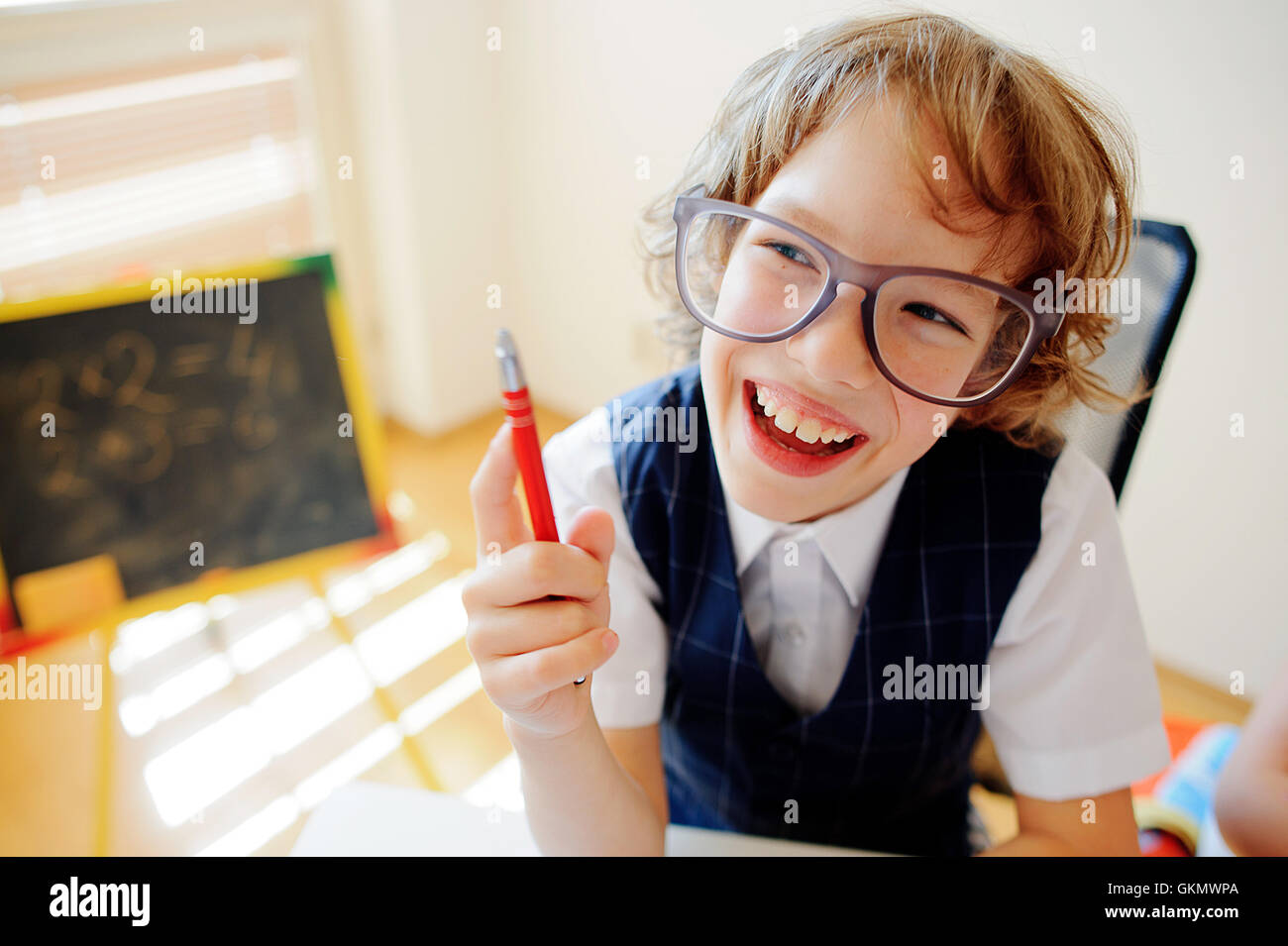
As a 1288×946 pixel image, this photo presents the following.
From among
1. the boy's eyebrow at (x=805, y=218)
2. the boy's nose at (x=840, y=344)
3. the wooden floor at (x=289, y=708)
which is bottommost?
the wooden floor at (x=289, y=708)

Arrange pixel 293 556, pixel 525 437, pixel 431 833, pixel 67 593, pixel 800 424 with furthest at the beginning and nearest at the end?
1. pixel 293 556
2. pixel 67 593
3. pixel 431 833
4. pixel 800 424
5. pixel 525 437

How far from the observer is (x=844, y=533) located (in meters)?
0.67

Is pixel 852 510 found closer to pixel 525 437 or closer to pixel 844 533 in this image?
pixel 844 533

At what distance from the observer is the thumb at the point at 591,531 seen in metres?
0.47

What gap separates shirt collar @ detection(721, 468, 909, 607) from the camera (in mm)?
661

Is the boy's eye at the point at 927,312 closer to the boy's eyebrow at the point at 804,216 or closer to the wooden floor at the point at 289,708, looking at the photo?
the boy's eyebrow at the point at 804,216

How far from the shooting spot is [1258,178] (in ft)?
3.25

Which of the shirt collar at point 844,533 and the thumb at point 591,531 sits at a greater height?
the thumb at point 591,531

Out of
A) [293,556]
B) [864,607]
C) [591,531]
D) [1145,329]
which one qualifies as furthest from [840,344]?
[293,556]

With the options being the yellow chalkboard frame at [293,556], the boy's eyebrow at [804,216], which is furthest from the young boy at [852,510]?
the yellow chalkboard frame at [293,556]

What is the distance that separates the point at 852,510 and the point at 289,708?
3.02ft

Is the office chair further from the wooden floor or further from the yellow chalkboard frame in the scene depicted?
the yellow chalkboard frame

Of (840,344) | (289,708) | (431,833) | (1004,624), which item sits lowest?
(289,708)
